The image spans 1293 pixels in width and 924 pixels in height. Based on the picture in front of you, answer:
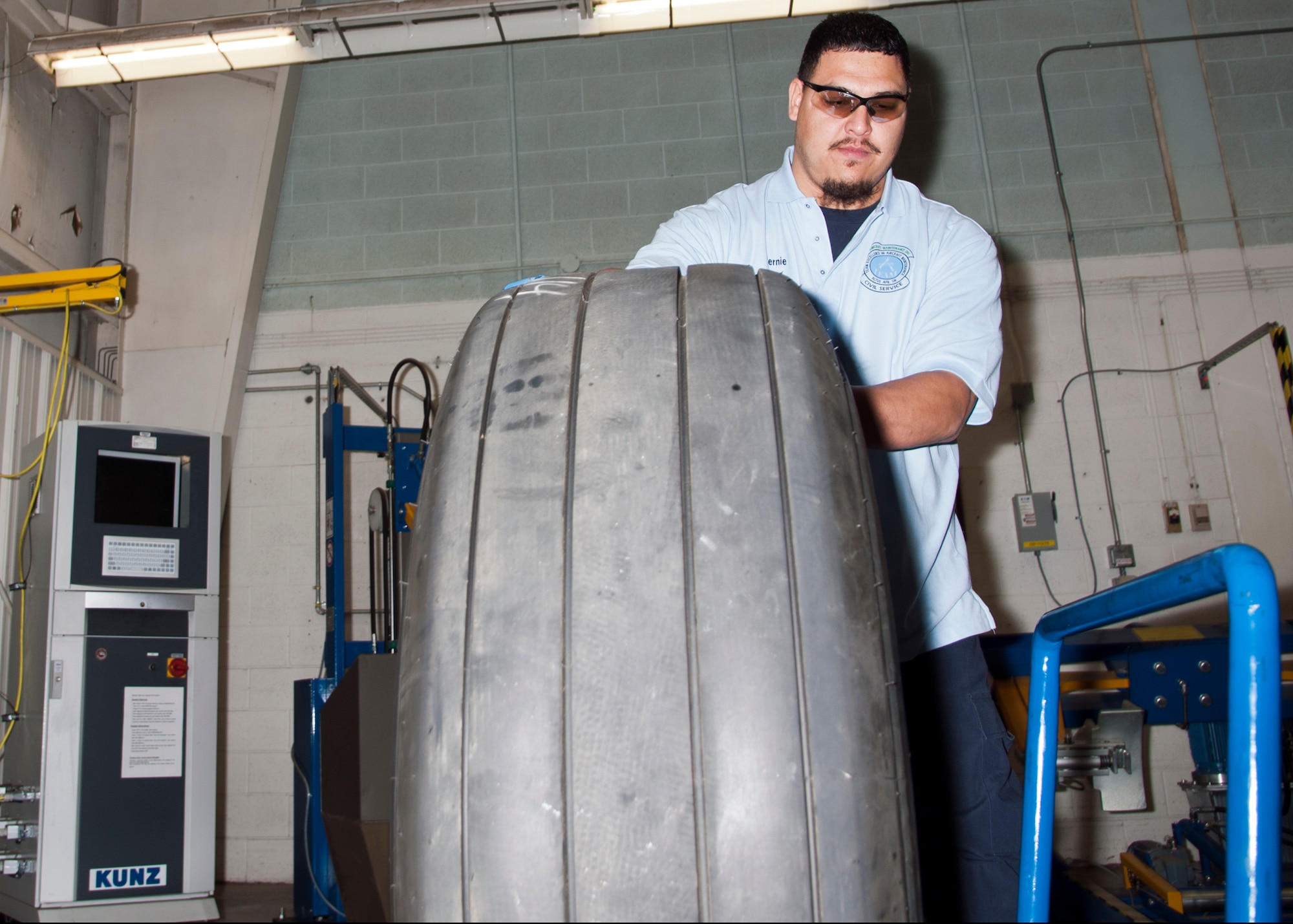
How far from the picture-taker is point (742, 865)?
0.56 meters

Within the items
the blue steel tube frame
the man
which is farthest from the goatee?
the blue steel tube frame

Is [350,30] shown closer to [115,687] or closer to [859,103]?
[115,687]

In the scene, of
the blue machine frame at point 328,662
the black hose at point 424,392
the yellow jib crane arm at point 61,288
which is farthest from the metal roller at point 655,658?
the yellow jib crane arm at point 61,288

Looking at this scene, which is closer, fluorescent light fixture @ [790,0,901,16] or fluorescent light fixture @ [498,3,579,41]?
fluorescent light fixture @ [790,0,901,16]

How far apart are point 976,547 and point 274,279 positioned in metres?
4.15

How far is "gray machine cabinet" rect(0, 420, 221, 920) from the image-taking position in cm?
336

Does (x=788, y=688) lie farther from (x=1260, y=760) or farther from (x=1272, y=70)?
(x=1272, y=70)

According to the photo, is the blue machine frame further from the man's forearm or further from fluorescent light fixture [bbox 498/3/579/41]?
the man's forearm

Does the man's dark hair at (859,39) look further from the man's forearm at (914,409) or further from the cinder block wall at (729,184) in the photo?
the cinder block wall at (729,184)

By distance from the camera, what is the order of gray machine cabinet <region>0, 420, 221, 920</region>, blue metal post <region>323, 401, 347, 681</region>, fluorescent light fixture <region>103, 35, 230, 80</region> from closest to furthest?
gray machine cabinet <region>0, 420, 221, 920</region> → blue metal post <region>323, 401, 347, 681</region> → fluorescent light fixture <region>103, 35, 230, 80</region>

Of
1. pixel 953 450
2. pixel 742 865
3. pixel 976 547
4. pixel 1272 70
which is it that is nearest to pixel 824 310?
pixel 953 450

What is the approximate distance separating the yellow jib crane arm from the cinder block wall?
3.36ft

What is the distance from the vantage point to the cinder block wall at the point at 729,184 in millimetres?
4832

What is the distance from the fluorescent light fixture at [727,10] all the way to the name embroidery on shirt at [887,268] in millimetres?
3366
